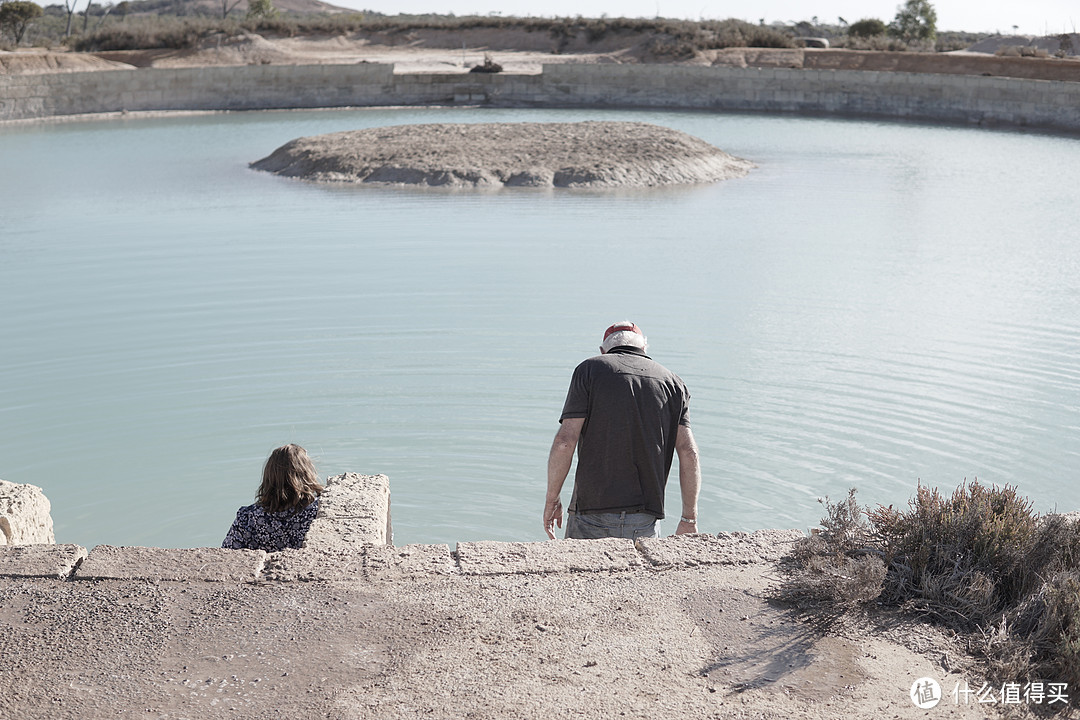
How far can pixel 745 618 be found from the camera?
390cm

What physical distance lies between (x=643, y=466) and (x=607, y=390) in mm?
426

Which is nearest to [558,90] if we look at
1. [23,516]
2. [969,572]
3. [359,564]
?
[23,516]

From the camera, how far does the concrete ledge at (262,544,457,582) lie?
421cm

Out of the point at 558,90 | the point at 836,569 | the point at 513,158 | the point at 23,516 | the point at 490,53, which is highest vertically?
the point at 490,53

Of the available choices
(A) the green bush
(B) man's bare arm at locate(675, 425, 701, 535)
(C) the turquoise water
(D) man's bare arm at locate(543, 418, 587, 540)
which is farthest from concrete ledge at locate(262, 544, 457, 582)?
(A) the green bush

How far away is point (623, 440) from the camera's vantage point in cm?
462

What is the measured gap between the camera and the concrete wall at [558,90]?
112 feet

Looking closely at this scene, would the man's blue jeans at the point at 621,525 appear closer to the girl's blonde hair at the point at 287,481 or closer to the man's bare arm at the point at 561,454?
the man's bare arm at the point at 561,454

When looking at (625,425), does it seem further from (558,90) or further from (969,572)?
(558,90)

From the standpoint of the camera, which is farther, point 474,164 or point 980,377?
point 474,164

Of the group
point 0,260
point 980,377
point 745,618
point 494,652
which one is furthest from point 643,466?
point 0,260

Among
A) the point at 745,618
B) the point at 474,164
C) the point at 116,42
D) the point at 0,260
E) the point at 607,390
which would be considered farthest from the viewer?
the point at 116,42

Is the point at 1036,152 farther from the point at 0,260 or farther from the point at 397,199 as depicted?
the point at 0,260

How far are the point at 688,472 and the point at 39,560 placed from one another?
9.71 ft
